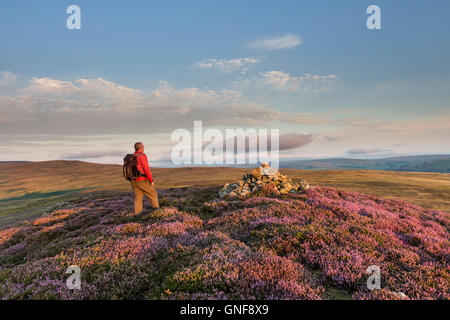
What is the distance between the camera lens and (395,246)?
686 centimetres

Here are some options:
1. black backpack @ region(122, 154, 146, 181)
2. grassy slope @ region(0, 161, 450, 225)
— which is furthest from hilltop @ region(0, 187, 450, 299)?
grassy slope @ region(0, 161, 450, 225)

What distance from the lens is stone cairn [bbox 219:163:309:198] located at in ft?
54.4

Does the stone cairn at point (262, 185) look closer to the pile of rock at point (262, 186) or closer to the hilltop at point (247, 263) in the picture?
the pile of rock at point (262, 186)

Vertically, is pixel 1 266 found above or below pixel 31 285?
below

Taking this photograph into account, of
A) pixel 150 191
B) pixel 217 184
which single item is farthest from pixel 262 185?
pixel 217 184

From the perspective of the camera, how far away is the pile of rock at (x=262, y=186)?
652 inches

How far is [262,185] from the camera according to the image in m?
17.3

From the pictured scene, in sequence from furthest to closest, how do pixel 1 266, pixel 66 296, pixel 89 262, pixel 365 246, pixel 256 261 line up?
pixel 1 266 < pixel 365 246 < pixel 89 262 < pixel 256 261 < pixel 66 296
